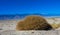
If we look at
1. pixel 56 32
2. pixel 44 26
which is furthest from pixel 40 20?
pixel 56 32

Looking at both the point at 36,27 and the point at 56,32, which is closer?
the point at 56,32

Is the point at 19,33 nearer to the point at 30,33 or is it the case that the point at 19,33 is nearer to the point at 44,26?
the point at 30,33

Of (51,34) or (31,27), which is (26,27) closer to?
(31,27)

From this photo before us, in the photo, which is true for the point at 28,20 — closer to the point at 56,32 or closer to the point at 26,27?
the point at 26,27

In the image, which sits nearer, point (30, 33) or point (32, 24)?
point (30, 33)

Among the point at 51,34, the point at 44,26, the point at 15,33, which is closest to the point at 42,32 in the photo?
the point at 51,34

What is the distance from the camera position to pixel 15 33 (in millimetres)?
9883

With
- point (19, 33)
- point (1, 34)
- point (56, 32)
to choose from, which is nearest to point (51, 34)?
point (56, 32)

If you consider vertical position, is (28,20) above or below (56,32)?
above

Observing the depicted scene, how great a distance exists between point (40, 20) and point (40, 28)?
52cm

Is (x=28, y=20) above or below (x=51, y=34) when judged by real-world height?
above

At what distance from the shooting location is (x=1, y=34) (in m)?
10.1

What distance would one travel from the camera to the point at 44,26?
11.5m

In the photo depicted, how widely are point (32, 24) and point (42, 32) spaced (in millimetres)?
1643
